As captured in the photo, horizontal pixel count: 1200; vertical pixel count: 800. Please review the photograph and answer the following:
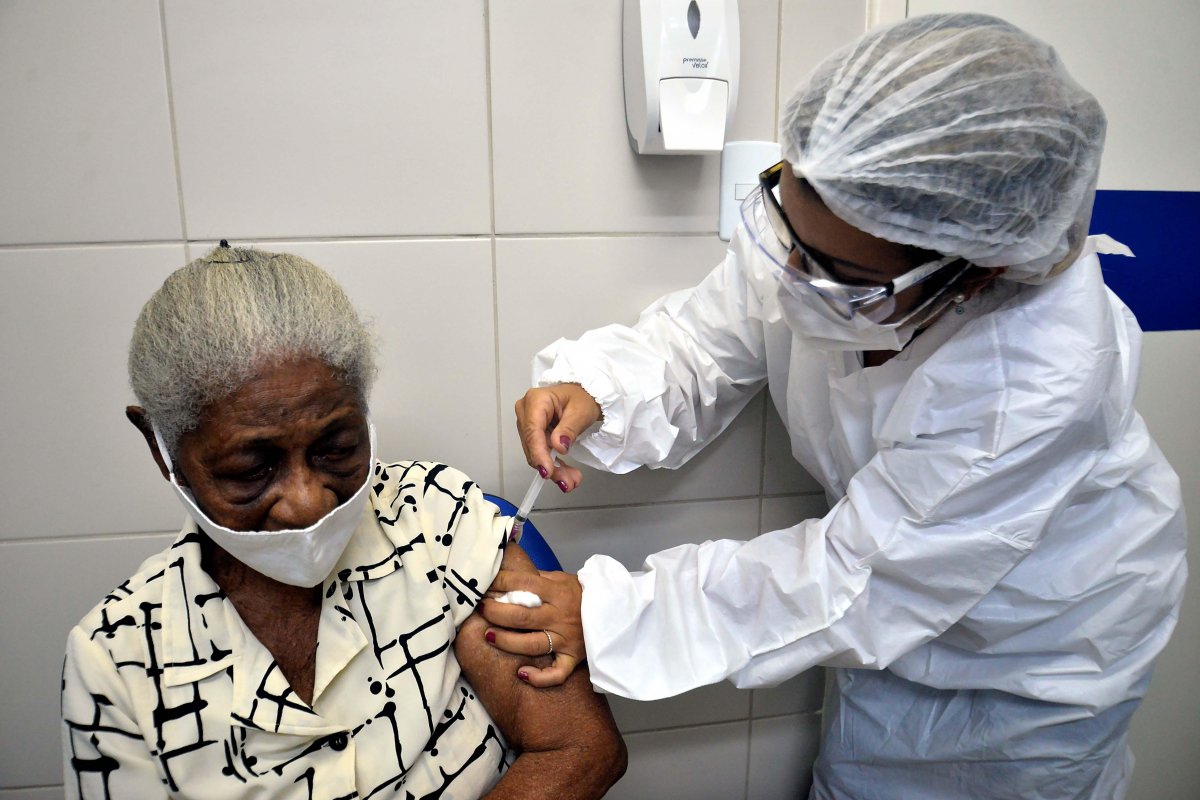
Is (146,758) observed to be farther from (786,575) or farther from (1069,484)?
(1069,484)

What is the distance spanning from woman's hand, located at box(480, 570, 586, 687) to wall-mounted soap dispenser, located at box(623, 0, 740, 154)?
0.75 metres

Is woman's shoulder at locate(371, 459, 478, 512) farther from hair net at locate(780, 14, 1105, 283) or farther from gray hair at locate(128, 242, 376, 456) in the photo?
hair net at locate(780, 14, 1105, 283)

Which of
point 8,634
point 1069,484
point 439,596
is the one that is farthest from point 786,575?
point 8,634

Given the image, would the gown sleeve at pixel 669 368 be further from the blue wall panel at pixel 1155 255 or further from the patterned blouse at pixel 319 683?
the blue wall panel at pixel 1155 255

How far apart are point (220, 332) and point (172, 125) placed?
1.89 ft

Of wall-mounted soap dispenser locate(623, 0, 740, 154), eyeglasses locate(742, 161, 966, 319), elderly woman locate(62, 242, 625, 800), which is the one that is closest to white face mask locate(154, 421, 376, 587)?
elderly woman locate(62, 242, 625, 800)

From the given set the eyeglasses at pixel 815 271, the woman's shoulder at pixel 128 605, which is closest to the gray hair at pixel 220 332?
the woman's shoulder at pixel 128 605

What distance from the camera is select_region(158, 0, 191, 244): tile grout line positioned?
1.15m

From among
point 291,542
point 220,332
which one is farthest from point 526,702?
point 220,332

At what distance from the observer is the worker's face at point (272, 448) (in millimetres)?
836

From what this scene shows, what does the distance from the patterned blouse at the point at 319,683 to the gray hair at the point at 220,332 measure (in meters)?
0.23

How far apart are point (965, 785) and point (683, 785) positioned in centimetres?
60

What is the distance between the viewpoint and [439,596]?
103cm

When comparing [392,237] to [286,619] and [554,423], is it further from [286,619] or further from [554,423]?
[286,619]
